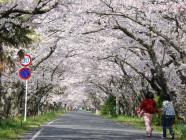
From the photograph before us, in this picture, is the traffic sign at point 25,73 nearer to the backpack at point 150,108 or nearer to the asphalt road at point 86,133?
the asphalt road at point 86,133

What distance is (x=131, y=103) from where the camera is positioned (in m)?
58.3

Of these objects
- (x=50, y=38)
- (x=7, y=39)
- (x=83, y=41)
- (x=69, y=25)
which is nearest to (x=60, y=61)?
(x=83, y=41)

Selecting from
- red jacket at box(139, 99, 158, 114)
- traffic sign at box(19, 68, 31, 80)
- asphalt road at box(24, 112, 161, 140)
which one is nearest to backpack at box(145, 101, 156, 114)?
red jacket at box(139, 99, 158, 114)

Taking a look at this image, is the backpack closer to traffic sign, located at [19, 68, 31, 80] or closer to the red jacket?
the red jacket

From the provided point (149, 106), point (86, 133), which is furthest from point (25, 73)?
point (149, 106)

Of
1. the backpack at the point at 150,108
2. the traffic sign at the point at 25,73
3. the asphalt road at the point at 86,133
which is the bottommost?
the asphalt road at the point at 86,133

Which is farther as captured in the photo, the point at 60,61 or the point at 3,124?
the point at 60,61

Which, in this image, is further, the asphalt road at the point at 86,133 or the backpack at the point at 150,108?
the backpack at the point at 150,108

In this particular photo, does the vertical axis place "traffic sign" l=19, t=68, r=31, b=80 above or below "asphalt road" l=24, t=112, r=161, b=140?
above

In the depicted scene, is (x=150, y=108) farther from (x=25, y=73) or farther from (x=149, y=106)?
(x=25, y=73)

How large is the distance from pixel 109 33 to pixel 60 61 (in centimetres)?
1291

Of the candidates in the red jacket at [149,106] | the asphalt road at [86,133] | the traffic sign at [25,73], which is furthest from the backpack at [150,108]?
the traffic sign at [25,73]

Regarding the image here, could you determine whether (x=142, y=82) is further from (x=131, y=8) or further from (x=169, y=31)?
(x=131, y=8)

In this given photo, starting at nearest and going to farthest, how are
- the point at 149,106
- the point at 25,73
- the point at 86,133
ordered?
the point at 86,133
the point at 149,106
the point at 25,73
